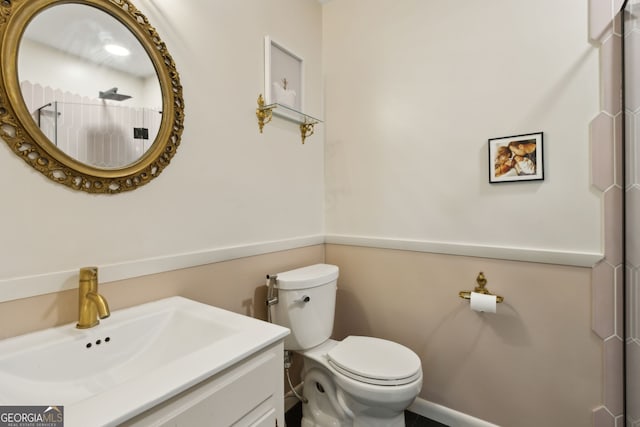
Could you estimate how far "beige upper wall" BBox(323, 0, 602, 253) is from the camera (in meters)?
1.37

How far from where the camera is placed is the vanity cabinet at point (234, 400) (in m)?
0.67

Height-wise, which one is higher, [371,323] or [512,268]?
[512,268]

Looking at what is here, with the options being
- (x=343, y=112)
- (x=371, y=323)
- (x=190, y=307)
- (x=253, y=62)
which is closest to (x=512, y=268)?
(x=371, y=323)

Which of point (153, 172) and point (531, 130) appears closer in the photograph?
point (153, 172)

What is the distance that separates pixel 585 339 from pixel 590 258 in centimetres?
36

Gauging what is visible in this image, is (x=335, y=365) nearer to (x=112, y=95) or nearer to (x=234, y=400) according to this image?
(x=234, y=400)

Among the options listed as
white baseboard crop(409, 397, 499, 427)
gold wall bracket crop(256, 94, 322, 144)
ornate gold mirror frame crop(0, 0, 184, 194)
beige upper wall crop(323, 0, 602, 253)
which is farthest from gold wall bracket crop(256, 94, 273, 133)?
white baseboard crop(409, 397, 499, 427)

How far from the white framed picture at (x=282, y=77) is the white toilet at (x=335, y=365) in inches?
37.6

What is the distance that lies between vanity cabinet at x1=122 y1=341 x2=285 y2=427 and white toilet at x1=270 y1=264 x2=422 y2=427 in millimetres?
501

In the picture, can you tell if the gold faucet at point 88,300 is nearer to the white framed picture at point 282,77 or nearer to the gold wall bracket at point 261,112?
the gold wall bracket at point 261,112

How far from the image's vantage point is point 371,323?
6.42ft

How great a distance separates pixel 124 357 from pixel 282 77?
1.51 m

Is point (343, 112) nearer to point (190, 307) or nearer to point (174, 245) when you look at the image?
point (174, 245)

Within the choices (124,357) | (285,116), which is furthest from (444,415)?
(285,116)
